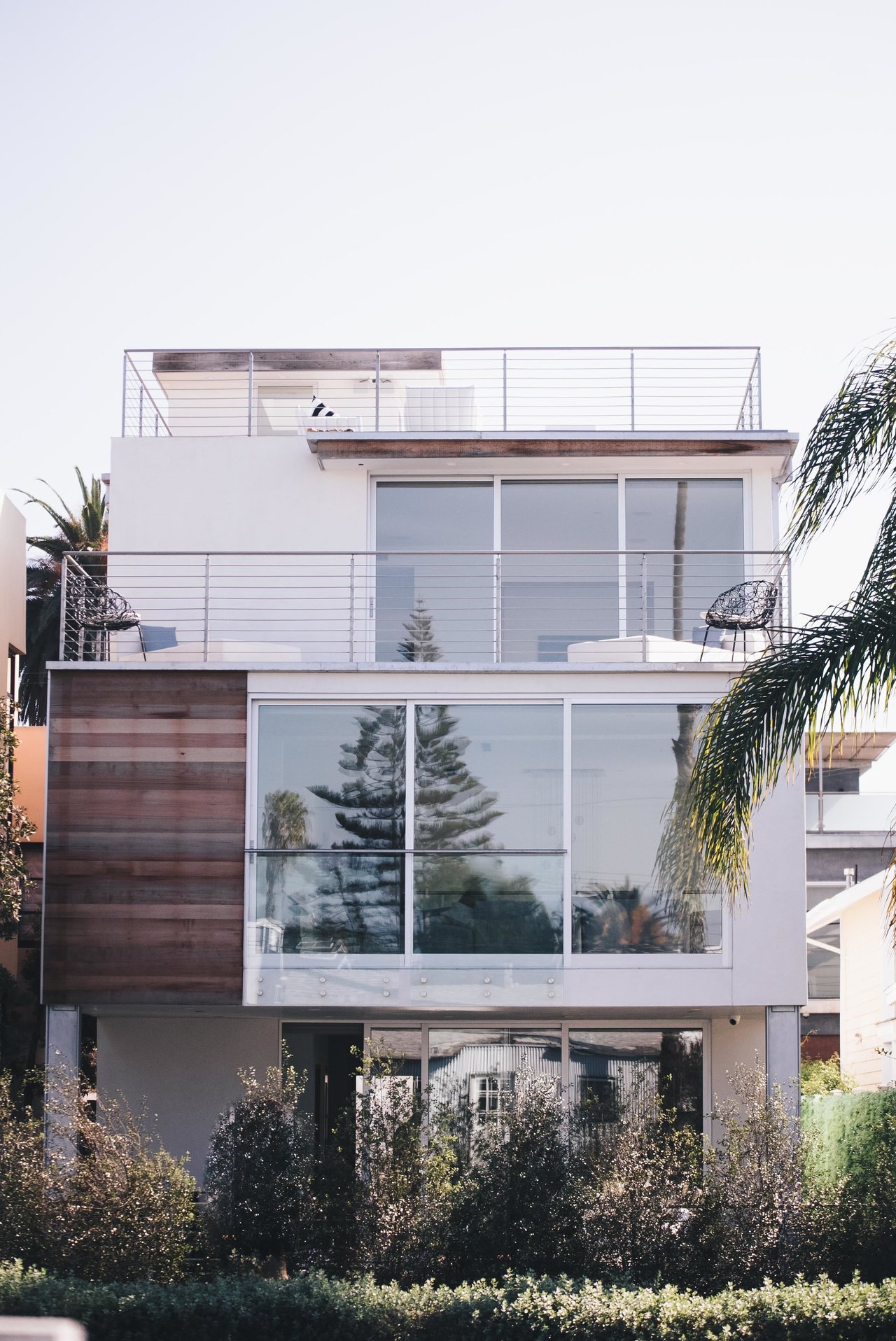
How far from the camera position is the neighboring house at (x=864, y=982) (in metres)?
19.5

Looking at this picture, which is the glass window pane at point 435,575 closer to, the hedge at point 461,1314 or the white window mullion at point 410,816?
the white window mullion at point 410,816

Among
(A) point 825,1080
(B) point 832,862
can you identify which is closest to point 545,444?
(A) point 825,1080

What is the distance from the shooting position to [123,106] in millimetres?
11680

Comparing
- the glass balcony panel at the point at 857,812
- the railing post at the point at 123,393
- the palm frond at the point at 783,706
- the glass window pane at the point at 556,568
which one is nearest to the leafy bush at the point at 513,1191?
the palm frond at the point at 783,706

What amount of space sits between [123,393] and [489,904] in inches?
282

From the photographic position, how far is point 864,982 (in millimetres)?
21500

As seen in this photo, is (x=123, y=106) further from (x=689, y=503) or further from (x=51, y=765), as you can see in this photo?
(x=689, y=503)

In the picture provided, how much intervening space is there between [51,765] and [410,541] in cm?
462

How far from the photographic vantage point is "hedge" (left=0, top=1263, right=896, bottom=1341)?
25.8ft

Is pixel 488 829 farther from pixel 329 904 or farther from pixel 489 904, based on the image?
pixel 329 904

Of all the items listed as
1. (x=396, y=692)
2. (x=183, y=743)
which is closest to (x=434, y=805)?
(x=396, y=692)

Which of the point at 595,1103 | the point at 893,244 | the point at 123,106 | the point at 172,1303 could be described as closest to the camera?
the point at 172,1303

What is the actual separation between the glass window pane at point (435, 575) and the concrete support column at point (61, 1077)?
456 cm

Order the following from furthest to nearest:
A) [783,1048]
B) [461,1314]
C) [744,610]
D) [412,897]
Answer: [744,610] < [412,897] < [783,1048] < [461,1314]
